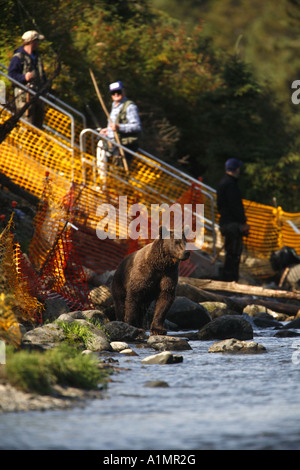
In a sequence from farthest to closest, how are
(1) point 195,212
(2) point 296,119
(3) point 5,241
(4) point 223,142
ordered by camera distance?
(2) point 296,119, (4) point 223,142, (1) point 195,212, (3) point 5,241

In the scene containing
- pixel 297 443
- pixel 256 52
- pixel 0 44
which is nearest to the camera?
pixel 297 443

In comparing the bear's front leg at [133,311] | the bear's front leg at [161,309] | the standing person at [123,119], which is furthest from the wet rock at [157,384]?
the standing person at [123,119]

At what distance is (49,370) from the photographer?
770 centimetres

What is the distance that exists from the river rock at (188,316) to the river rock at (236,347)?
226 centimetres

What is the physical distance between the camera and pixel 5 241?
1073 cm

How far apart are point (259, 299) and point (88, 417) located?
7965mm

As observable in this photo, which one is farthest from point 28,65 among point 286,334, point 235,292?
point 286,334

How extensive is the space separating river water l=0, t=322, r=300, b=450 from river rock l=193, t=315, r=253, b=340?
2.18m

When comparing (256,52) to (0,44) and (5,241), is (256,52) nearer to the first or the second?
(0,44)

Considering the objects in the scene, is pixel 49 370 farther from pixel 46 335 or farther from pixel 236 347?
pixel 236 347

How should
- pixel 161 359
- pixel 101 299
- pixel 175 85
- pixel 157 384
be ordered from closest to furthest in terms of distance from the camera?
pixel 157 384
pixel 161 359
pixel 101 299
pixel 175 85

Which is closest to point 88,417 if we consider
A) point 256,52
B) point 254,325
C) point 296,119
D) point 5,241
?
point 5,241

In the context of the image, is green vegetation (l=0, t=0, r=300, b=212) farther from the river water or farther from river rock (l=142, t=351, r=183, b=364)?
the river water

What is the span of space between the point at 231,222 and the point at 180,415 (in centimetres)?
885
